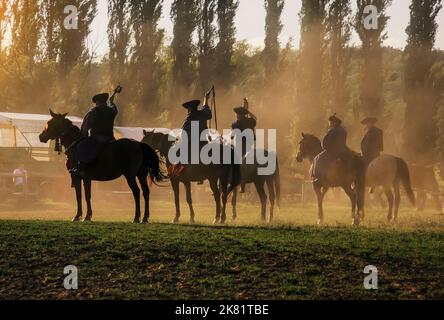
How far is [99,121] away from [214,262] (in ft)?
22.4

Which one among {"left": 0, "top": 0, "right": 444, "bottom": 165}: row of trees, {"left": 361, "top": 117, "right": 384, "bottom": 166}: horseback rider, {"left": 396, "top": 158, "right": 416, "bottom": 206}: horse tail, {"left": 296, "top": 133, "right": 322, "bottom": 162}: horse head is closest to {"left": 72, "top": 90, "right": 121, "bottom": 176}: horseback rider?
{"left": 296, "top": 133, "right": 322, "bottom": 162}: horse head

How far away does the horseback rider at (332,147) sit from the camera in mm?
19844

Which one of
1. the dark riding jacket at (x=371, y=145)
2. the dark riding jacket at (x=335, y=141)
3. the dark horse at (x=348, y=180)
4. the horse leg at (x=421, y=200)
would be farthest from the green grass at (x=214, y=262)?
the horse leg at (x=421, y=200)

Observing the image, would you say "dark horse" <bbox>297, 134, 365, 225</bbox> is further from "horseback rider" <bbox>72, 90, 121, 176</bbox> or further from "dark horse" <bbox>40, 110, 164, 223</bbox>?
"horseback rider" <bbox>72, 90, 121, 176</bbox>

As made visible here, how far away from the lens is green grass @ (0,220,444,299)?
10328 millimetres

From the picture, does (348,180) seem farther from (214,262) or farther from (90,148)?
(214,262)

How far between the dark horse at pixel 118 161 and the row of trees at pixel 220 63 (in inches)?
1101

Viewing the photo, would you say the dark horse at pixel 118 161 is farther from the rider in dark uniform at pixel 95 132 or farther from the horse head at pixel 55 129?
the rider in dark uniform at pixel 95 132

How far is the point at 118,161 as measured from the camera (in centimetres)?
1762

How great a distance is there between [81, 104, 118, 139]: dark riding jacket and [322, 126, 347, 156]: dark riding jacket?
19.1 ft

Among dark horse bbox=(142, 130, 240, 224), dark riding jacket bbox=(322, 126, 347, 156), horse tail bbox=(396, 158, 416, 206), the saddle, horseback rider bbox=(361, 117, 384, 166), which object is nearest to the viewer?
the saddle

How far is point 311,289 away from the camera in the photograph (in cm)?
1030
